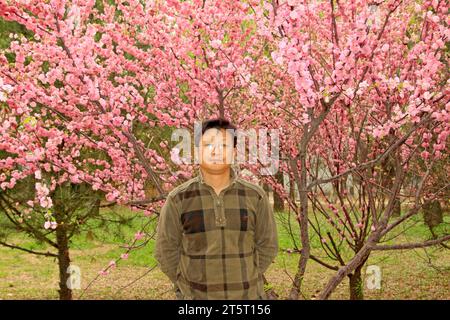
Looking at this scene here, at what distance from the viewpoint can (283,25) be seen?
353 cm

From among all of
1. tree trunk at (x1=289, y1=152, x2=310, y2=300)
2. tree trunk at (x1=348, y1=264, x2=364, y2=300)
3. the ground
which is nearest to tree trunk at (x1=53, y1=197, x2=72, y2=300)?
the ground

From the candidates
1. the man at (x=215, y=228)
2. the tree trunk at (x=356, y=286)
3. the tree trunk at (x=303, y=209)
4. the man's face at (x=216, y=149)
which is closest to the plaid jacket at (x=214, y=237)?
the man at (x=215, y=228)

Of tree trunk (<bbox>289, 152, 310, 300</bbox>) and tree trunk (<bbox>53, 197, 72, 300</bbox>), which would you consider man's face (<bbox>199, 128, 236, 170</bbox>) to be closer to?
tree trunk (<bbox>289, 152, 310, 300</bbox>)

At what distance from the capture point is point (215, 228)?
8.01 ft

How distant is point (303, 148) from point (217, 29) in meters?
1.68

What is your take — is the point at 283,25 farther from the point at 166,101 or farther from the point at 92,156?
the point at 92,156

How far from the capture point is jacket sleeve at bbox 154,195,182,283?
8.21 ft

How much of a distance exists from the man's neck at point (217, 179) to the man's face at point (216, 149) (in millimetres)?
41

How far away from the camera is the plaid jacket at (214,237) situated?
244cm

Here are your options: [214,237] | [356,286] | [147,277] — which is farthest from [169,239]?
[147,277]

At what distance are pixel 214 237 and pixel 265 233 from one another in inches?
11.6

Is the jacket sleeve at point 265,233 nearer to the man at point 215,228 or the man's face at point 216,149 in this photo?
the man at point 215,228
